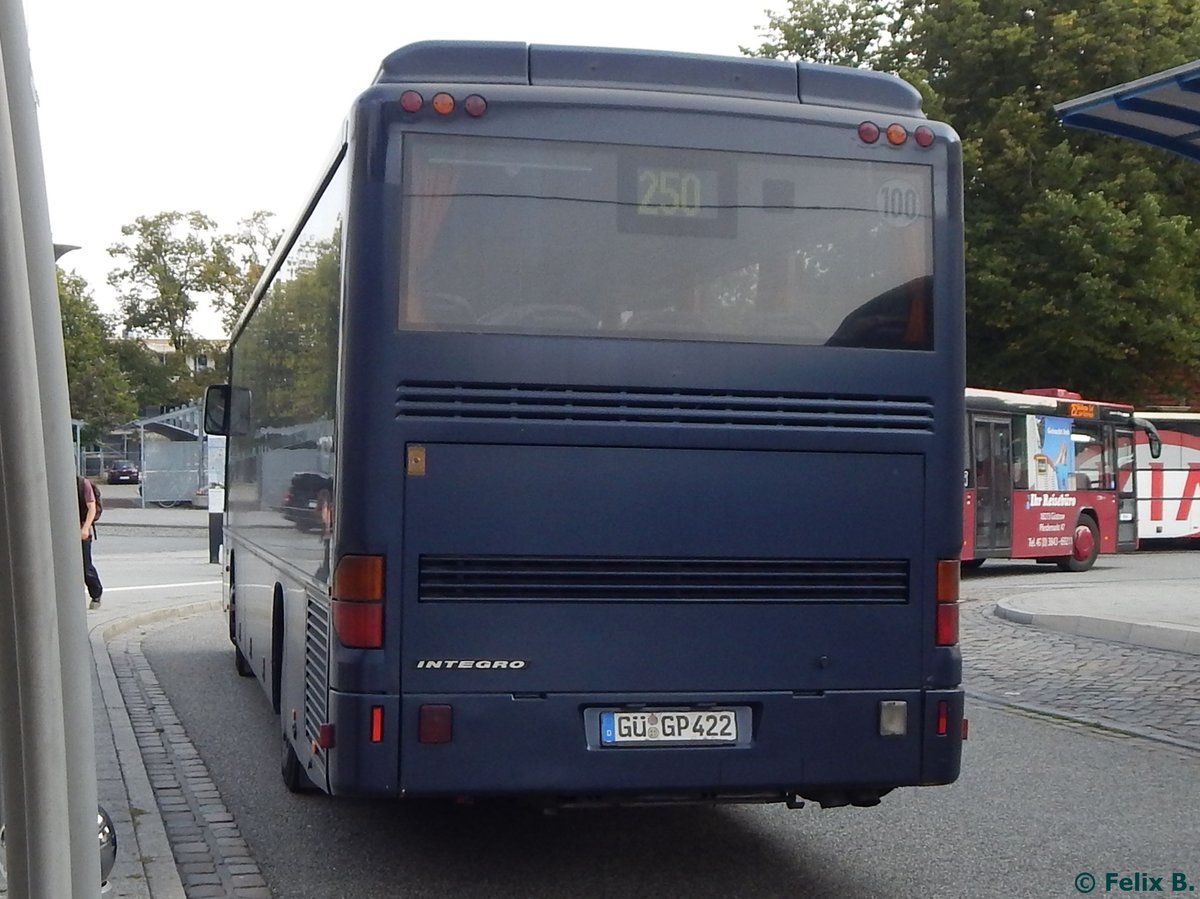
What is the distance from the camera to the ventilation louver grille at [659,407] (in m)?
5.81

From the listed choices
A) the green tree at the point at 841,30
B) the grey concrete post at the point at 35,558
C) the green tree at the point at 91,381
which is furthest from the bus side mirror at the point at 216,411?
the green tree at the point at 91,381

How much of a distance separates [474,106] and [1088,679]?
29.7 ft

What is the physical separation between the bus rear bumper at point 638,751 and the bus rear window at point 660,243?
133 centimetres

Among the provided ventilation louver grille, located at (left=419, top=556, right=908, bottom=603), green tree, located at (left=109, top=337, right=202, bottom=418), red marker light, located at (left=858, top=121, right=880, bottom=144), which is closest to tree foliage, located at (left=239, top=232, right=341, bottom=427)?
ventilation louver grille, located at (left=419, top=556, right=908, bottom=603)

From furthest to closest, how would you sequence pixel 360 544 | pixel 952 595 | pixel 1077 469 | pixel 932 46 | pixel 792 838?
pixel 932 46, pixel 1077 469, pixel 792 838, pixel 952 595, pixel 360 544

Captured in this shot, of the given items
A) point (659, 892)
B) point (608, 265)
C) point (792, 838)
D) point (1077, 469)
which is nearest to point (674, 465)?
point (608, 265)

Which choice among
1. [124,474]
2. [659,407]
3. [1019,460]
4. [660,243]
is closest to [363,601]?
[659,407]

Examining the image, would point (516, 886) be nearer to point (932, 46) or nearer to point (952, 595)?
point (952, 595)

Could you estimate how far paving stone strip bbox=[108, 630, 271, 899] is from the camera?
6414mm

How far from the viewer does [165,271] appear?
271 feet

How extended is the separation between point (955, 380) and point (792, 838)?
7.67ft

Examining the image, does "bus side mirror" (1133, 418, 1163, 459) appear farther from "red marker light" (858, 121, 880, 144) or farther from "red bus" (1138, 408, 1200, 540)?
"red marker light" (858, 121, 880, 144)

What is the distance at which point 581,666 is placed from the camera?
5863 mm

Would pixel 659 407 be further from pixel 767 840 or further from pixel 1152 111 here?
pixel 1152 111
